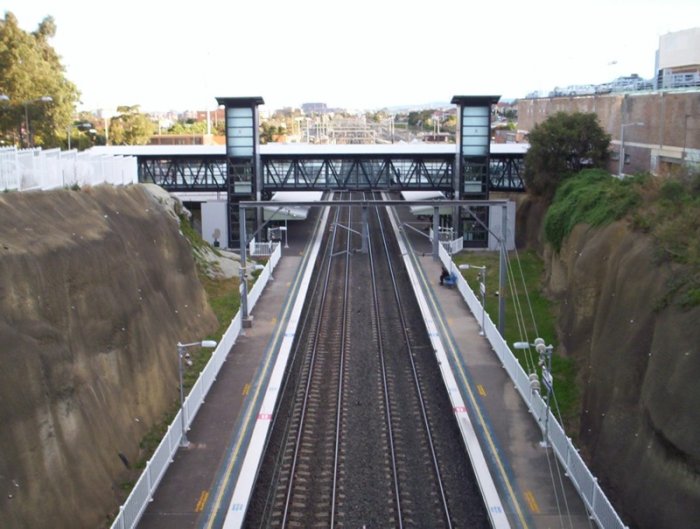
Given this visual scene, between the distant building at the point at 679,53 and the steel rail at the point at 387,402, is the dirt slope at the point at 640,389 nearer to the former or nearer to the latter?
the steel rail at the point at 387,402

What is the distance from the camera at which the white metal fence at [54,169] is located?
66.5 feet

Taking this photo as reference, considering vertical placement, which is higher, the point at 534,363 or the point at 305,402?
the point at 534,363

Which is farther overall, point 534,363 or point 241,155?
point 241,155

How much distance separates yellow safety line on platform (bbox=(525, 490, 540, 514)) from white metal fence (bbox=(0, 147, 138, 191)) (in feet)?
49.9

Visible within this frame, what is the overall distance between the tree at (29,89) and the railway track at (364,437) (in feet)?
72.9

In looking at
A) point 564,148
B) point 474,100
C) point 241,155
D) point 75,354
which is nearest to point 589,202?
point 564,148

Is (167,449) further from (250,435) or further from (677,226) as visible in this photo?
(677,226)

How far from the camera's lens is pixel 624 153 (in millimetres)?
44750

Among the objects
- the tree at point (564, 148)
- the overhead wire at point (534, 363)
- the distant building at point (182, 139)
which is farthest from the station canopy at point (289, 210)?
the distant building at point (182, 139)

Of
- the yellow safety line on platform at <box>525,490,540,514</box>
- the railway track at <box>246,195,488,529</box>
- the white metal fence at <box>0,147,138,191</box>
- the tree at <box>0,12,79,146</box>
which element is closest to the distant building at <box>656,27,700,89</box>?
the railway track at <box>246,195,488,529</box>

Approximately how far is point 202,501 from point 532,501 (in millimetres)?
7395

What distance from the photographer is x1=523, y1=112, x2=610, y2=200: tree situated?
44.6 metres

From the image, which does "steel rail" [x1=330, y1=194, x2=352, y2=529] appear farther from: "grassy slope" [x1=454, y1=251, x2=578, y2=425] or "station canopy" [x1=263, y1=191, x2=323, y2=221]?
"station canopy" [x1=263, y1=191, x2=323, y2=221]

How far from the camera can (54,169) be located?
76.6 feet
